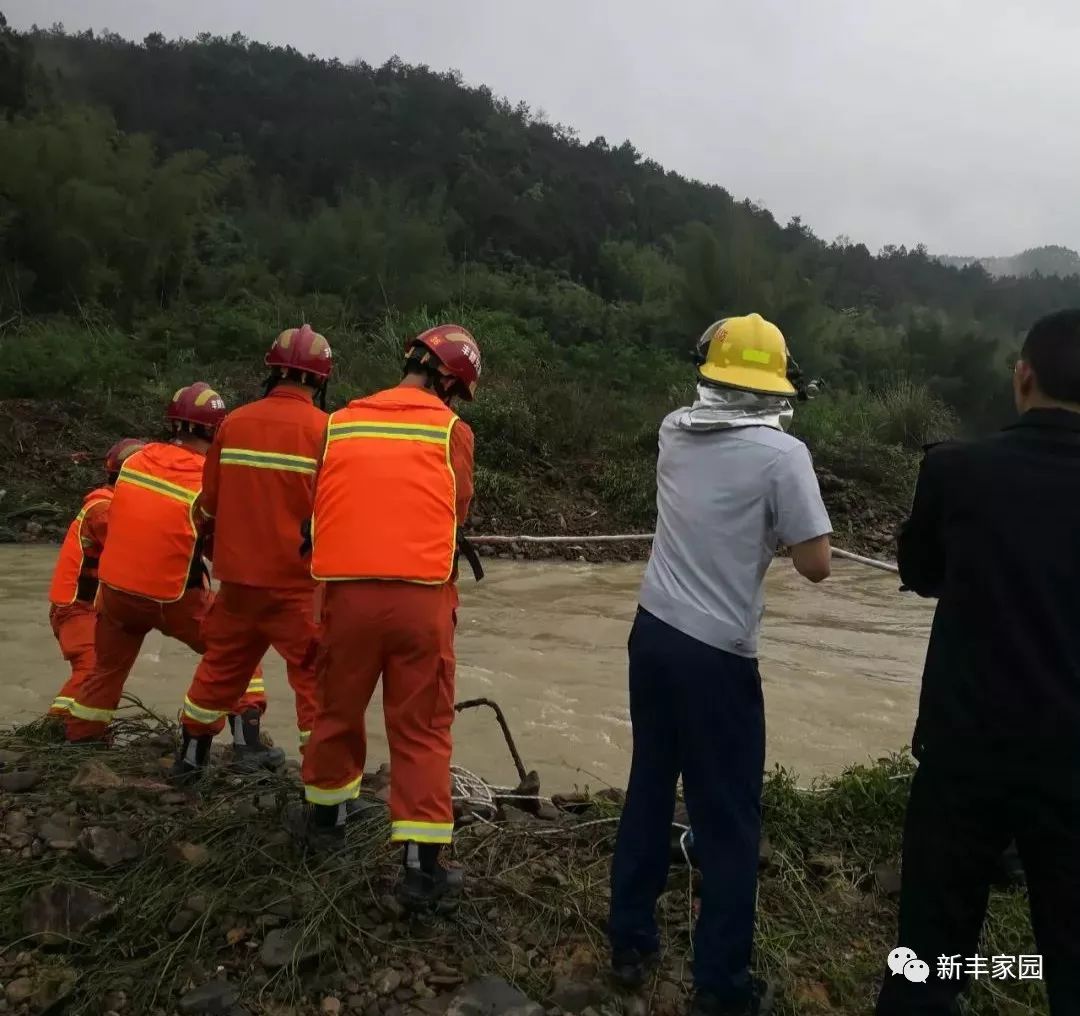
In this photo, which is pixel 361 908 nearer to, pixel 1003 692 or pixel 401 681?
pixel 401 681

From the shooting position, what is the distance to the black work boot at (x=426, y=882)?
304 centimetres

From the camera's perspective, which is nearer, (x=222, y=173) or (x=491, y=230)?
(x=222, y=173)

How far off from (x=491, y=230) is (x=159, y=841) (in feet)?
117

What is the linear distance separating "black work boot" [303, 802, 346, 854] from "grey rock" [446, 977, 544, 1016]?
804 mm

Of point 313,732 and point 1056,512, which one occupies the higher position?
point 1056,512

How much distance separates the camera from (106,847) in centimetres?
322

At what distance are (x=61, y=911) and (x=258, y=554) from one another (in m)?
1.36

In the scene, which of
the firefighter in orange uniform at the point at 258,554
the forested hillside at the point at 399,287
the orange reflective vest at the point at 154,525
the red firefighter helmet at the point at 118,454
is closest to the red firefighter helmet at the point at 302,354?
the firefighter in orange uniform at the point at 258,554

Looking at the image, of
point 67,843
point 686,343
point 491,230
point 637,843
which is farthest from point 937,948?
point 491,230

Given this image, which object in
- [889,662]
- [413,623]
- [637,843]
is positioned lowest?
[889,662]

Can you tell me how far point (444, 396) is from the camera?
3570 millimetres

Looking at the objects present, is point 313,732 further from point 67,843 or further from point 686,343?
point 686,343

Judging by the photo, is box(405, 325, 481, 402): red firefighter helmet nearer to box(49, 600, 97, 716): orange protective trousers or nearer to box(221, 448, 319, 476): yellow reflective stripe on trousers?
box(221, 448, 319, 476): yellow reflective stripe on trousers

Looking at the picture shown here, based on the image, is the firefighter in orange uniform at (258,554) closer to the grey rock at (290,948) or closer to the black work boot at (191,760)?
the black work boot at (191,760)
